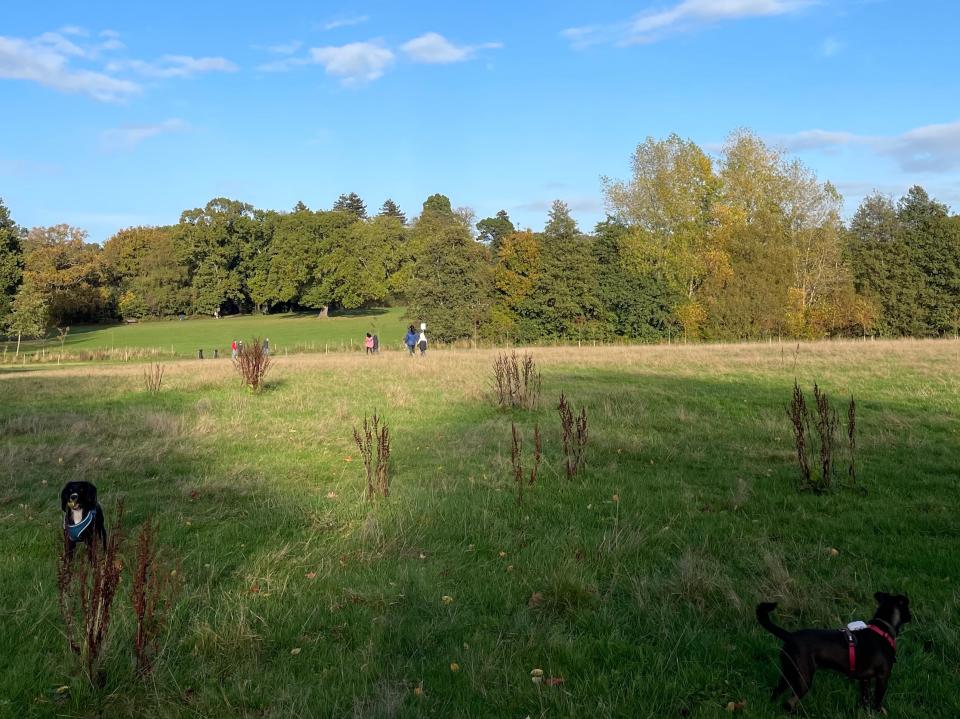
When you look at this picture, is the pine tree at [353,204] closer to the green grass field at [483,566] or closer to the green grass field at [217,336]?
the green grass field at [217,336]

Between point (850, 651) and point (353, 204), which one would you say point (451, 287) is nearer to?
point (850, 651)

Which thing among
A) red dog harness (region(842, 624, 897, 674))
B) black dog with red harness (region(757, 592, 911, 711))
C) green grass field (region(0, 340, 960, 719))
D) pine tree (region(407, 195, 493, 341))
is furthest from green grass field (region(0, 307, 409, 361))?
red dog harness (region(842, 624, 897, 674))

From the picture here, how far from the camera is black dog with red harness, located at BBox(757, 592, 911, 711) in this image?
120 inches

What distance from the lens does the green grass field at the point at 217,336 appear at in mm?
44438

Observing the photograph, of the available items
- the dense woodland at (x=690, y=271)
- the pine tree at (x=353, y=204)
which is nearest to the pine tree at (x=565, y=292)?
the dense woodland at (x=690, y=271)

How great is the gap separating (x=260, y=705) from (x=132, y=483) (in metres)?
5.59

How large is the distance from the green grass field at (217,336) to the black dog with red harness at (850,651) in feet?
140

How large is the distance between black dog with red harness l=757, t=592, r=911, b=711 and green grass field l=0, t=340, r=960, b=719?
0.18m

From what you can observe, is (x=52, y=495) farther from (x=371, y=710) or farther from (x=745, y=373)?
(x=745, y=373)

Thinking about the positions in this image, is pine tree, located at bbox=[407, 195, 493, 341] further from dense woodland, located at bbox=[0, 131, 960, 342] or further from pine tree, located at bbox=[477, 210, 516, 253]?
pine tree, located at bbox=[477, 210, 516, 253]

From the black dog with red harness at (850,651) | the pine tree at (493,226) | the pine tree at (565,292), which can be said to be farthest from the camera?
the pine tree at (493,226)

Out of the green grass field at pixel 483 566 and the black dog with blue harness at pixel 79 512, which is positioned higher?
the black dog with blue harness at pixel 79 512

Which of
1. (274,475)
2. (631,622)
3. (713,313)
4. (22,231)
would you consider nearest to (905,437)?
(631,622)

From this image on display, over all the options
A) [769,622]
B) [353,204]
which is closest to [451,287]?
[769,622]
